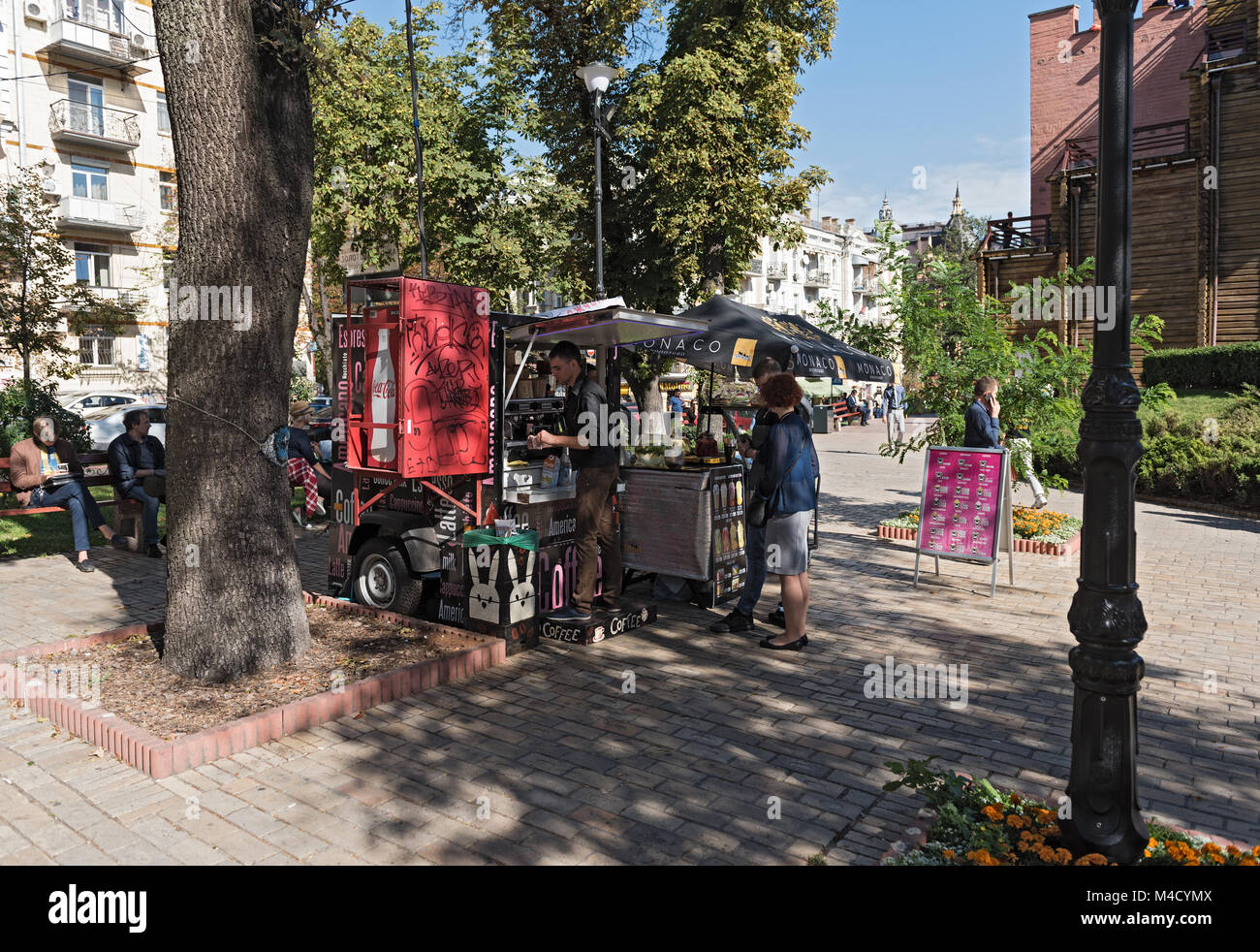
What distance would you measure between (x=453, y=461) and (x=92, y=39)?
126 feet

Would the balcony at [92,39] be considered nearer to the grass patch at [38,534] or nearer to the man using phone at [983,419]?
the grass patch at [38,534]

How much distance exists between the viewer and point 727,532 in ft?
26.2

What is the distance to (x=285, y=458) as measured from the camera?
598 centimetres

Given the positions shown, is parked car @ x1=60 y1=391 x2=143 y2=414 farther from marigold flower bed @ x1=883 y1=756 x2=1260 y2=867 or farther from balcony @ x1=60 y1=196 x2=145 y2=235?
marigold flower bed @ x1=883 y1=756 x2=1260 y2=867

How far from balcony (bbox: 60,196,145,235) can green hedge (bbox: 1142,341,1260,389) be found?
38074mm

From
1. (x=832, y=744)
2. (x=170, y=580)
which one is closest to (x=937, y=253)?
(x=832, y=744)

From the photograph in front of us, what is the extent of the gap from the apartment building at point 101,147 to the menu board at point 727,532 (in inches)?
1244

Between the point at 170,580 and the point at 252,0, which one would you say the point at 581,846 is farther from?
the point at 252,0

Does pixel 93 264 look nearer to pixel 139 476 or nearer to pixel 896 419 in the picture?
pixel 139 476

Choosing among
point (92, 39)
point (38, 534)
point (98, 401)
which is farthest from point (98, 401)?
point (38, 534)

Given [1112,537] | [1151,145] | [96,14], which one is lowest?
[1112,537]

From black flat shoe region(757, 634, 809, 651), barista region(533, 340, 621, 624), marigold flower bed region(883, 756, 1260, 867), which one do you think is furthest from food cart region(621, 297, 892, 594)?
marigold flower bed region(883, 756, 1260, 867)

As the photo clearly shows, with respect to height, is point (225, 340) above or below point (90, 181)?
below

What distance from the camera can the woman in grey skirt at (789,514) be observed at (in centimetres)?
661
